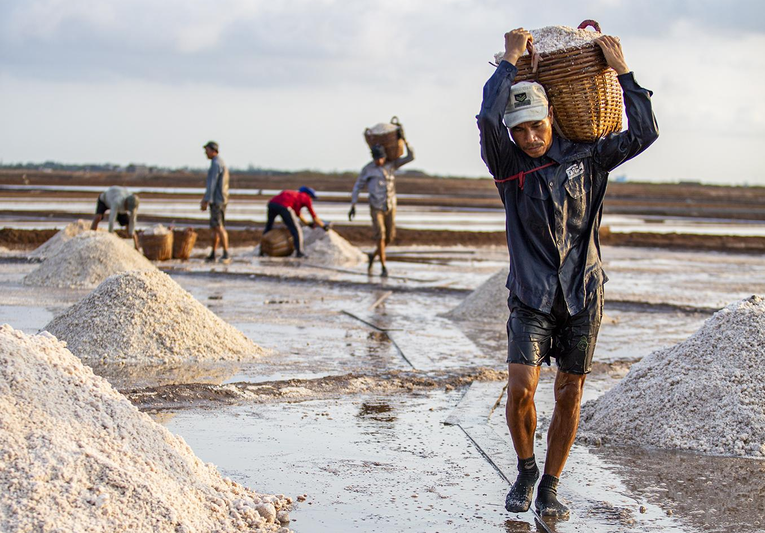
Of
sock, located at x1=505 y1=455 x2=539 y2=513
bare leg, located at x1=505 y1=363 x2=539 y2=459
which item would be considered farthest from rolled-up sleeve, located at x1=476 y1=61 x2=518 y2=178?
sock, located at x1=505 y1=455 x2=539 y2=513

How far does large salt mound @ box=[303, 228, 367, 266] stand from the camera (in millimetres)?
17391

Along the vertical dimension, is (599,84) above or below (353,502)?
above

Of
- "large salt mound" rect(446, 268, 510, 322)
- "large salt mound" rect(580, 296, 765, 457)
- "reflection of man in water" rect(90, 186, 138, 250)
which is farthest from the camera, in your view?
"reflection of man in water" rect(90, 186, 138, 250)

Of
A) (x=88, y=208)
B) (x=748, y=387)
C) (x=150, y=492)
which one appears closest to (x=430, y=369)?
(x=748, y=387)

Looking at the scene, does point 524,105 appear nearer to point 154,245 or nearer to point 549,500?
point 549,500

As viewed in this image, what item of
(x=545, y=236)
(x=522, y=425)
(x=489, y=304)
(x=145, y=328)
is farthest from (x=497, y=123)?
(x=489, y=304)

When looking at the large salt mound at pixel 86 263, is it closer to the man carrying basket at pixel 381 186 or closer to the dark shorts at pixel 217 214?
the dark shorts at pixel 217 214

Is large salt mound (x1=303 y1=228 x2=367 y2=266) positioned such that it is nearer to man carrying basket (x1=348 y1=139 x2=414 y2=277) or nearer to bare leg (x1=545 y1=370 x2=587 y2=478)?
man carrying basket (x1=348 y1=139 x2=414 y2=277)

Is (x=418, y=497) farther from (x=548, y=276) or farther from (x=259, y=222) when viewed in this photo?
(x=259, y=222)

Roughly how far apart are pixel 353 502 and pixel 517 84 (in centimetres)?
185

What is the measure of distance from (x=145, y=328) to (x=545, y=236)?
420 centimetres

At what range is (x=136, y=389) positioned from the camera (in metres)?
6.48

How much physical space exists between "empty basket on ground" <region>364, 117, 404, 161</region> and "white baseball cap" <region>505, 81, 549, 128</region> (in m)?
10.2

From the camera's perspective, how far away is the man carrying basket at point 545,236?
424cm
